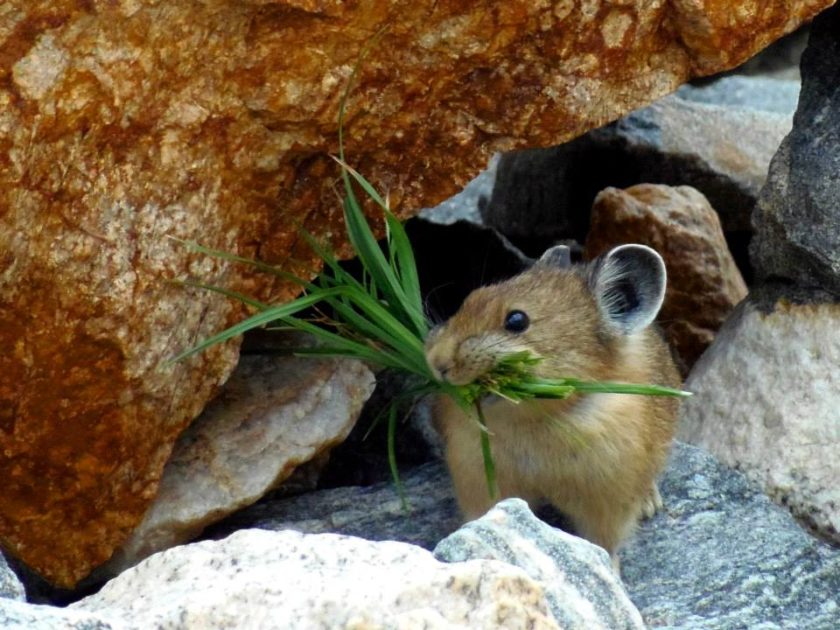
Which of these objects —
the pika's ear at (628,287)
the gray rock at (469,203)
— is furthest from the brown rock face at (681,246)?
the gray rock at (469,203)

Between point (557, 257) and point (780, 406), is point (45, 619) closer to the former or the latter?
point (557, 257)

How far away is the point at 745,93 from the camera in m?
12.3

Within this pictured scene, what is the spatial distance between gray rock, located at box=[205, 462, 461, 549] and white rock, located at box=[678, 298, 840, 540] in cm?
130

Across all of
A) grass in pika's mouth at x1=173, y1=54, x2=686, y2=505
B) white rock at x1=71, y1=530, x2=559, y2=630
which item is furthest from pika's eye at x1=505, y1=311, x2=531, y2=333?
white rock at x1=71, y1=530, x2=559, y2=630

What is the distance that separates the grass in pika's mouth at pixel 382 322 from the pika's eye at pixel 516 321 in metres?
0.25

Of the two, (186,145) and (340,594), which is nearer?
(340,594)

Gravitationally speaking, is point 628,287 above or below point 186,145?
below

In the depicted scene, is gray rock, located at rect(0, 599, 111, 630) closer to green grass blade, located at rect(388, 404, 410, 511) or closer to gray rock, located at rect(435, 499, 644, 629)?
gray rock, located at rect(435, 499, 644, 629)

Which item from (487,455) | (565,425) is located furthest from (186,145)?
(565,425)

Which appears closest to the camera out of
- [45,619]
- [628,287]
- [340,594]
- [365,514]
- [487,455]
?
[45,619]

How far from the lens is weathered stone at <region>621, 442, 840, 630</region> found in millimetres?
5840

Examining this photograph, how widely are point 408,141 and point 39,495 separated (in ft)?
6.58

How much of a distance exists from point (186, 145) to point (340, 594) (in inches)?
91.0

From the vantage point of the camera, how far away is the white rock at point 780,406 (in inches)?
262
